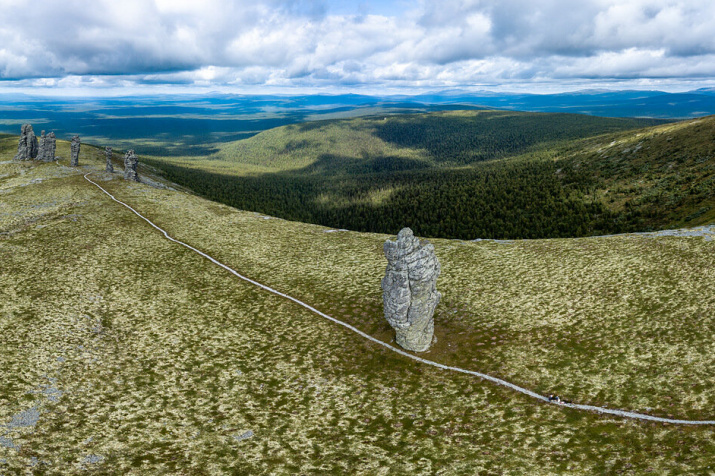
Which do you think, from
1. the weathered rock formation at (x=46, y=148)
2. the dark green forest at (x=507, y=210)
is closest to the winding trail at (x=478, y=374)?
the weathered rock formation at (x=46, y=148)

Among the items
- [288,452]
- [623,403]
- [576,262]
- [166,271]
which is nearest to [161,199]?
[166,271]

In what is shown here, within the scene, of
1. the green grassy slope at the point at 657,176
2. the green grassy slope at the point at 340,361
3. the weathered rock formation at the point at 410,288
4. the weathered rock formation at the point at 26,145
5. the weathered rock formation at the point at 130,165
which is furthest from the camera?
the weathered rock formation at the point at 26,145

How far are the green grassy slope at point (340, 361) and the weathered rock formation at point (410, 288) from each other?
→ 247 centimetres

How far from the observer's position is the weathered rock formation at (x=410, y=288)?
24609 millimetres

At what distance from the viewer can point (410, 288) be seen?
24984mm

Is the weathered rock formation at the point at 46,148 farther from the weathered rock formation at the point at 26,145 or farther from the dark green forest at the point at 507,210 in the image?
the dark green forest at the point at 507,210

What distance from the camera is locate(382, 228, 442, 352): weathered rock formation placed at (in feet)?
80.7

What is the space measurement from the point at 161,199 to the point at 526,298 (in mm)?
60182

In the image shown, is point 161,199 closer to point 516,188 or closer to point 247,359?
point 247,359

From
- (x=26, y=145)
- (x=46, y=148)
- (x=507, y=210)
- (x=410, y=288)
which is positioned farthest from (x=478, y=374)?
(x=507, y=210)

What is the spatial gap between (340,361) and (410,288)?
22.8 feet

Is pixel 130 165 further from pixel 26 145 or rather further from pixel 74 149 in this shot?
pixel 26 145

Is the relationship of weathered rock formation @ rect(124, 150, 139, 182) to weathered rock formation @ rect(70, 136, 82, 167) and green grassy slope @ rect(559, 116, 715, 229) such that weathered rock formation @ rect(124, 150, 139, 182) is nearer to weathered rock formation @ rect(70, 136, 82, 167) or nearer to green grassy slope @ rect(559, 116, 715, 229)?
weathered rock formation @ rect(70, 136, 82, 167)

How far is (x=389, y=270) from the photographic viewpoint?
2538 cm
